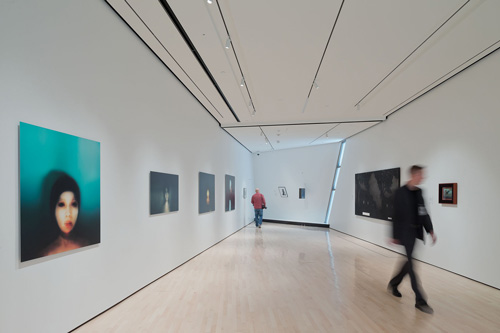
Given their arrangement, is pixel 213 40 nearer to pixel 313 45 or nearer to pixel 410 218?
pixel 313 45

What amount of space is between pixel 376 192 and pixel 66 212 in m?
8.98

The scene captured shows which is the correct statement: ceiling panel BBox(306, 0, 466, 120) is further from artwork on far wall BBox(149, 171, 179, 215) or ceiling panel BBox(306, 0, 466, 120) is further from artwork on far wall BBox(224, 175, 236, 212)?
artwork on far wall BBox(224, 175, 236, 212)

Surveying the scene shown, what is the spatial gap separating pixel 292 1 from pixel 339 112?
5703 mm

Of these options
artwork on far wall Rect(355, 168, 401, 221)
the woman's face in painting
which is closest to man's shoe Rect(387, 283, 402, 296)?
artwork on far wall Rect(355, 168, 401, 221)

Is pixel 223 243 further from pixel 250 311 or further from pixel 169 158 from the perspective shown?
pixel 250 311

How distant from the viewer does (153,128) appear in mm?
5184

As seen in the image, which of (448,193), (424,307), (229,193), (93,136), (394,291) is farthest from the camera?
(229,193)

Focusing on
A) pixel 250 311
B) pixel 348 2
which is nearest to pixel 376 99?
pixel 348 2

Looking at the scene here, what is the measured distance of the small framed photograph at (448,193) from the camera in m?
5.99

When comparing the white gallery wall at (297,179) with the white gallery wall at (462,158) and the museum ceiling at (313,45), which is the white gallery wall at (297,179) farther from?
the museum ceiling at (313,45)

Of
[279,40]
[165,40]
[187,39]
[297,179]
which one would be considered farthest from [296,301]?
[297,179]

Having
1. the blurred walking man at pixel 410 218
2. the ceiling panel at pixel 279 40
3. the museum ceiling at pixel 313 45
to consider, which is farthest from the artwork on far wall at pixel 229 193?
the blurred walking man at pixel 410 218

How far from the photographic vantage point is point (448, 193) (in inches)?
243

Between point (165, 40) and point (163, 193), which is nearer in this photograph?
point (165, 40)
